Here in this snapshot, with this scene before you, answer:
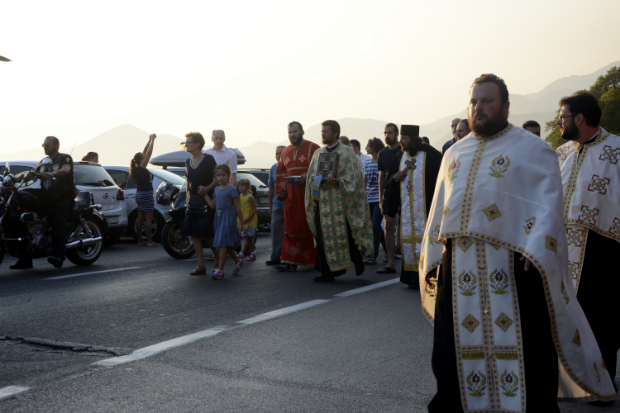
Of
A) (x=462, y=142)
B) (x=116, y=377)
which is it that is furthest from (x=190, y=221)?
(x=462, y=142)

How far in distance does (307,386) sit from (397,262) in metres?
6.80

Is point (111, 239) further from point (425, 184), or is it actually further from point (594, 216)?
point (594, 216)

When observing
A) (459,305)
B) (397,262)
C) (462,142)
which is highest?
(462,142)

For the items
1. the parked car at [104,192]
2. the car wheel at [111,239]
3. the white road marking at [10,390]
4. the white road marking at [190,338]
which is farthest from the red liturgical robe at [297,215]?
the white road marking at [10,390]

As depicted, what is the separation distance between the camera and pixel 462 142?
12.3ft

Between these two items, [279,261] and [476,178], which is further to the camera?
[279,261]

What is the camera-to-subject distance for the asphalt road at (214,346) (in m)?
3.94

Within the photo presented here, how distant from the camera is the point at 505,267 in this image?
11.2 ft

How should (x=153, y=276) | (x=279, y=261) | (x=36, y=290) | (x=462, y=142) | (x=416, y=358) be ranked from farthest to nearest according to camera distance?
(x=279, y=261)
(x=153, y=276)
(x=36, y=290)
(x=416, y=358)
(x=462, y=142)

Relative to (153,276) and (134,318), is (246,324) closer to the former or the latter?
(134,318)

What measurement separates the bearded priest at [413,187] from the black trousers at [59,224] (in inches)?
184

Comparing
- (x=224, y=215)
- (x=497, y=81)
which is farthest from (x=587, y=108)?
(x=224, y=215)

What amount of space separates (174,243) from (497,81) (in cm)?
828

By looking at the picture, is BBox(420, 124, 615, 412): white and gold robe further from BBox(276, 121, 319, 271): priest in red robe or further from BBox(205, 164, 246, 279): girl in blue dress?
BBox(276, 121, 319, 271): priest in red robe
